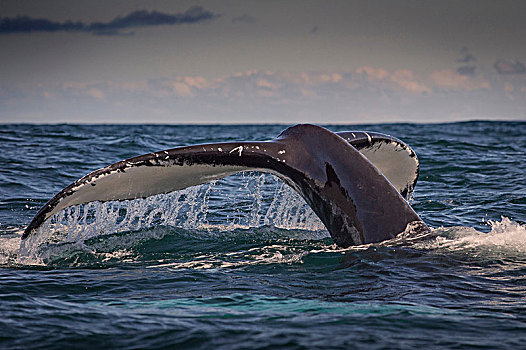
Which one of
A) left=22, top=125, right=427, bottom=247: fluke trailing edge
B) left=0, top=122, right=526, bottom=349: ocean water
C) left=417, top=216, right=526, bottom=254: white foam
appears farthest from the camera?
left=417, top=216, right=526, bottom=254: white foam

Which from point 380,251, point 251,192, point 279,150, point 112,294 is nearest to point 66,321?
point 112,294

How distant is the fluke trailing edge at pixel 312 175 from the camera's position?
5715 millimetres

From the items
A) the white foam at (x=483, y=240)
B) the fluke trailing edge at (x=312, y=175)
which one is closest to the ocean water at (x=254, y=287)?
the white foam at (x=483, y=240)

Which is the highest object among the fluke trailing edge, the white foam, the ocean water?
the fluke trailing edge

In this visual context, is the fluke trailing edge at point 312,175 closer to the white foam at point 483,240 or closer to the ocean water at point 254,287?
the ocean water at point 254,287

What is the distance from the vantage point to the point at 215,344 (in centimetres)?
441

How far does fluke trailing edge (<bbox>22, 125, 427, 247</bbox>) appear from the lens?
5.71 meters

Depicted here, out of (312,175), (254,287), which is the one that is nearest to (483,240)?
(312,175)

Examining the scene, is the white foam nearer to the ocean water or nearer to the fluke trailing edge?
the ocean water

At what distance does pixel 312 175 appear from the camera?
6191 mm

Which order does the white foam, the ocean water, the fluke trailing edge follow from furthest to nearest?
the white foam → the fluke trailing edge → the ocean water

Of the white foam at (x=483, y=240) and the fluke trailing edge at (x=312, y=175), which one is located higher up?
the fluke trailing edge at (x=312, y=175)

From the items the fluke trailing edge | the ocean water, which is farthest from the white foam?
the fluke trailing edge

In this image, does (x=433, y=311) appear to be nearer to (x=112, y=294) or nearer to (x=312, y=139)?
(x=312, y=139)
